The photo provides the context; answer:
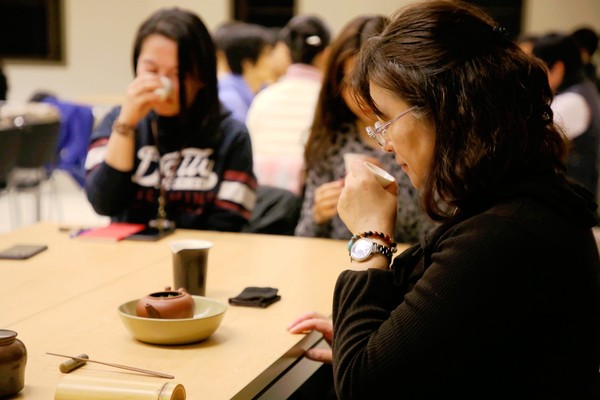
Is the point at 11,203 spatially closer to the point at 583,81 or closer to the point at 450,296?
the point at 583,81

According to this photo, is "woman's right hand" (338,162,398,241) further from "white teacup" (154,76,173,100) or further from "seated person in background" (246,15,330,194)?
"seated person in background" (246,15,330,194)

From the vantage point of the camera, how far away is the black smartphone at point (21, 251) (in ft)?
7.72

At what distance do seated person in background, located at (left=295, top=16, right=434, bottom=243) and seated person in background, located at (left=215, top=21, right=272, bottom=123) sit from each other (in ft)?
6.99

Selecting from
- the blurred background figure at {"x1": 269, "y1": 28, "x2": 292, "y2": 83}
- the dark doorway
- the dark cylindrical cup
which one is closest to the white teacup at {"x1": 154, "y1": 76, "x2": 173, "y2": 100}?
the dark cylindrical cup

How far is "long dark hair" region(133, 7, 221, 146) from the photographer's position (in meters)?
Answer: 2.79

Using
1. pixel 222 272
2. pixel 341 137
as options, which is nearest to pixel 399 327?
pixel 222 272

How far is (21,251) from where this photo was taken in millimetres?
2400

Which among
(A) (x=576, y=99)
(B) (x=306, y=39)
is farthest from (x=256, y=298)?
(A) (x=576, y=99)

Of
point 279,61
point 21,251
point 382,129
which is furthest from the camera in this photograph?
point 279,61

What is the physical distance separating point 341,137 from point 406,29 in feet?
5.06

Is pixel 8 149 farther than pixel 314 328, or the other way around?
pixel 8 149

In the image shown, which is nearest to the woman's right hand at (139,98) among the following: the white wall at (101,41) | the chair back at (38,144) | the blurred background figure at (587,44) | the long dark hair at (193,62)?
the long dark hair at (193,62)

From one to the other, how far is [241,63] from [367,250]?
411cm

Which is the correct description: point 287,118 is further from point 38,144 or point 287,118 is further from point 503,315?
point 503,315
